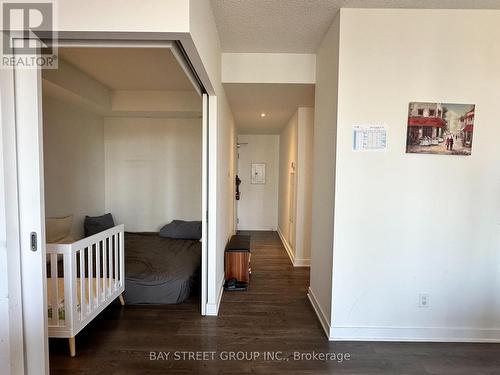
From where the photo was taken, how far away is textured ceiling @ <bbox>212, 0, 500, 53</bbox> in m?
2.15

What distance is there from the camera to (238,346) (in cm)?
225

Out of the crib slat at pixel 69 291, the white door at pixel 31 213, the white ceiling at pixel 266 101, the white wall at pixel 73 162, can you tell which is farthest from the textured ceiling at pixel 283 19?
the white wall at pixel 73 162

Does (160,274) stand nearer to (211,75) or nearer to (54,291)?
(54,291)

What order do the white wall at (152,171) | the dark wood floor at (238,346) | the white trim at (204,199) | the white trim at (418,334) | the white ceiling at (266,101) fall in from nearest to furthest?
1. the dark wood floor at (238,346)
2. the white trim at (418,334)
3. the white trim at (204,199)
4. the white ceiling at (266,101)
5. the white wall at (152,171)

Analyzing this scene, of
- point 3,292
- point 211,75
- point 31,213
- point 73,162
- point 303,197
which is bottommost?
point 3,292

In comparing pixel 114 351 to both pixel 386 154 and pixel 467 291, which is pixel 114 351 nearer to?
pixel 386 154

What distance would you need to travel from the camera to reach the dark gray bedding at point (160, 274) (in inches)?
117

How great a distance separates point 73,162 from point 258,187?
13.5ft

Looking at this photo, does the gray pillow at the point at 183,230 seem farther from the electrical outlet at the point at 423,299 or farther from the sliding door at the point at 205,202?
the electrical outlet at the point at 423,299

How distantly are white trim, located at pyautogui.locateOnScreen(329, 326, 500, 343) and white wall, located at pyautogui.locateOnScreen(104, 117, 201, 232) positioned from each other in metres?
3.03

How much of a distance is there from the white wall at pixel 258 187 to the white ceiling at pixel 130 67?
308cm

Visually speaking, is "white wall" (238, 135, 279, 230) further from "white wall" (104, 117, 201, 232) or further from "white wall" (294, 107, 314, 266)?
"white wall" (294, 107, 314, 266)

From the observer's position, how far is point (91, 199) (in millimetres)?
4328

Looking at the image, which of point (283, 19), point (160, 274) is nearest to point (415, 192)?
point (283, 19)
